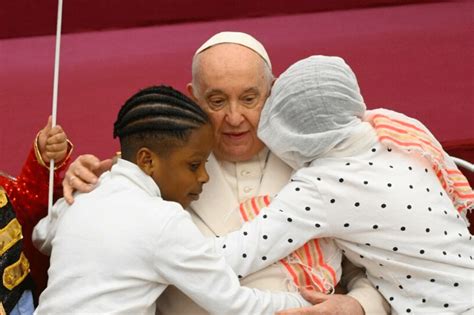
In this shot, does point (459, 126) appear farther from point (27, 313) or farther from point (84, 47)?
point (27, 313)

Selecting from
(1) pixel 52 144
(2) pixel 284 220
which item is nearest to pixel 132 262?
(2) pixel 284 220

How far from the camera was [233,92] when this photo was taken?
72.6 inches

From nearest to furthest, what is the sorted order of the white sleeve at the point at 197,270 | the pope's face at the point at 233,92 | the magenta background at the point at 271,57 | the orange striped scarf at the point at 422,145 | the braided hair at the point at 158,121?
the white sleeve at the point at 197,270, the braided hair at the point at 158,121, the orange striped scarf at the point at 422,145, the pope's face at the point at 233,92, the magenta background at the point at 271,57

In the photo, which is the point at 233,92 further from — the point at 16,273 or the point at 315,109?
the point at 16,273

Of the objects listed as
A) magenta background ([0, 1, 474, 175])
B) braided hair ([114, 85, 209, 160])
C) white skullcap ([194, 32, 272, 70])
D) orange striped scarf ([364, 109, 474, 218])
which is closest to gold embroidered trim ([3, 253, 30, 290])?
braided hair ([114, 85, 209, 160])

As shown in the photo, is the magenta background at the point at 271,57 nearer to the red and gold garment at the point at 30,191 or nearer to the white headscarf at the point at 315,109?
the red and gold garment at the point at 30,191

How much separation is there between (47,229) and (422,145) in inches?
31.3

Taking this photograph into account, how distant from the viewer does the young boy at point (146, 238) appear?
148 cm

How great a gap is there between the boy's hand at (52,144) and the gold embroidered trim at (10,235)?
16 centimetres

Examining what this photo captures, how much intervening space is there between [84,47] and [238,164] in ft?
5.72

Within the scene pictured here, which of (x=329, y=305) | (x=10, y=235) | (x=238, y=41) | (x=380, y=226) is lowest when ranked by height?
(x=329, y=305)

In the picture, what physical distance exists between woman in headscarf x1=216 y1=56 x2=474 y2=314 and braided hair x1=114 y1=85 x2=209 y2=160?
21 cm

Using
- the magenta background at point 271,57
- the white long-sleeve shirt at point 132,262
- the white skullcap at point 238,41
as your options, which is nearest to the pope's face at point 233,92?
the white skullcap at point 238,41

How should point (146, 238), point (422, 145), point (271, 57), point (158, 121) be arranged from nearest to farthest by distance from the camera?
point (146, 238) → point (158, 121) → point (422, 145) → point (271, 57)
